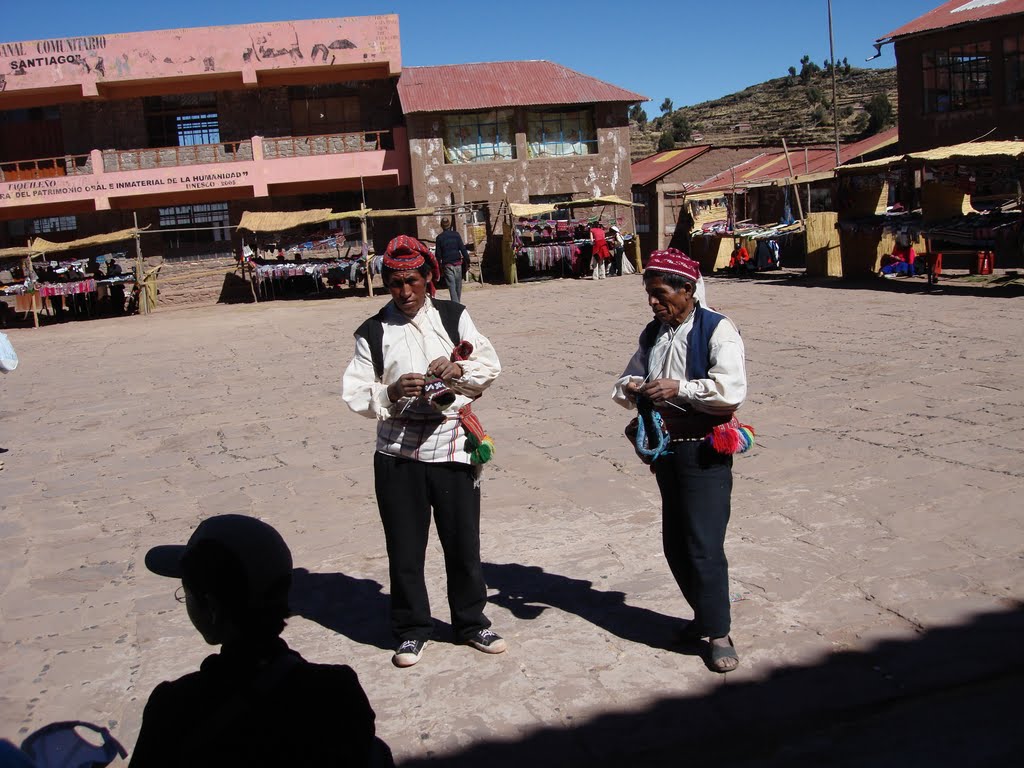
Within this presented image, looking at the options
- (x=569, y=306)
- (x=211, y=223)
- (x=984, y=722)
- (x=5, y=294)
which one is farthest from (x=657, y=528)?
(x=211, y=223)

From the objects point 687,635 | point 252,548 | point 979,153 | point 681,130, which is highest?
point 681,130

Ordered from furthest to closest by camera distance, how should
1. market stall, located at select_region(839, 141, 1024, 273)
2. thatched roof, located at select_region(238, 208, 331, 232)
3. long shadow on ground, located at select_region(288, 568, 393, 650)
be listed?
thatched roof, located at select_region(238, 208, 331, 232) → market stall, located at select_region(839, 141, 1024, 273) → long shadow on ground, located at select_region(288, 568, 393, 650)

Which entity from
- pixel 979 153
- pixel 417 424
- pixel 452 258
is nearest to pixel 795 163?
pixel 979 153

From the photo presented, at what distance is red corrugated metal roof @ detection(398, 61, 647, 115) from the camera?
27.9 m

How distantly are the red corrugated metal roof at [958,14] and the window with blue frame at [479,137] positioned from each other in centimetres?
1031

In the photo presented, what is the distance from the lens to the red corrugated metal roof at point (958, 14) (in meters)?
21.7

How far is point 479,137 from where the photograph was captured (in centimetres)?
2855

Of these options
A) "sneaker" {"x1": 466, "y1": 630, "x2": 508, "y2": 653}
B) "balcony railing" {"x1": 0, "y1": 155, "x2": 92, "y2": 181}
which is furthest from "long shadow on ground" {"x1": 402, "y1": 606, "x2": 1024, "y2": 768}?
"balcony railing" {"x1": 0, "y1": 155, "x2": 92, "y2": 181}

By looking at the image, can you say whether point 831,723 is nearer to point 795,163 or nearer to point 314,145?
point 314,145

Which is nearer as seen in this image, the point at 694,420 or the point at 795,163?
the point at 694,420

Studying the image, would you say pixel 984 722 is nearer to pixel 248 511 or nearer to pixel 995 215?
pixel 248 511

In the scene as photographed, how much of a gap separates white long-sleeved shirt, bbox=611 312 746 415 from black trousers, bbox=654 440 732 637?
172 millimetres

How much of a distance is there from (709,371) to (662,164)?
30298mm

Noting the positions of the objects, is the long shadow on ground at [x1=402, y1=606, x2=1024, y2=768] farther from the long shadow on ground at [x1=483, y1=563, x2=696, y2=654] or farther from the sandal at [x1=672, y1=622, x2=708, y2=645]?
the long shadow on ground at [x1=483, y1=563, x2=696, y2=654]
